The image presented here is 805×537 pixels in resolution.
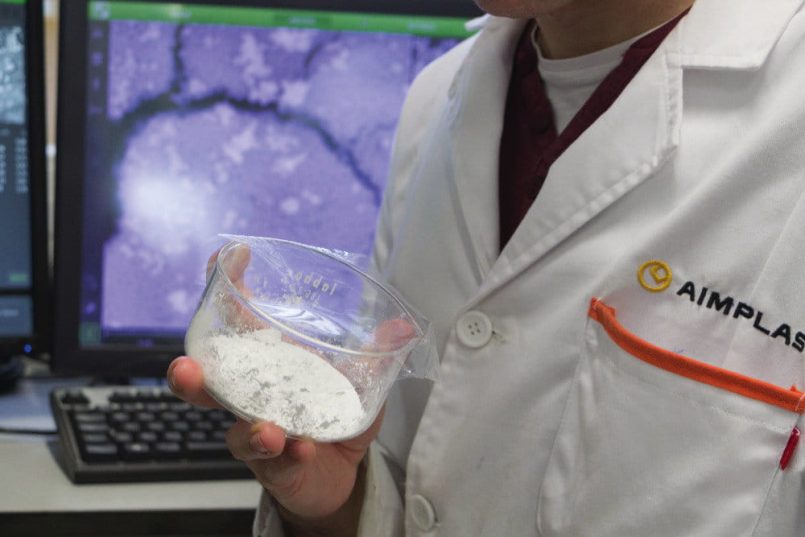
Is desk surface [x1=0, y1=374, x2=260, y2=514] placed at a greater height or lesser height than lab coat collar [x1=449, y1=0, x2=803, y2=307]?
lesser

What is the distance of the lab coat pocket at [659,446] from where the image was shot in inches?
36.8

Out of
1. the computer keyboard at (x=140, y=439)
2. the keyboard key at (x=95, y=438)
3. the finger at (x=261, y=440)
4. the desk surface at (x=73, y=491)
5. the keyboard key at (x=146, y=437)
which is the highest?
the finger at (x=261, y=440)

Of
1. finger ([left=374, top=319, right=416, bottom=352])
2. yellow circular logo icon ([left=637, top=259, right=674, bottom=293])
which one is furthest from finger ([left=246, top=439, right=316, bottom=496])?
yellow circular logo icon ([left=637, top=259, right=674, bottom=293])

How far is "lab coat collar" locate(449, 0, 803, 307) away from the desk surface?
1.60 feet

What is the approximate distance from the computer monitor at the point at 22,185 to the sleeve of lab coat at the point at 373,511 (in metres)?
0.64

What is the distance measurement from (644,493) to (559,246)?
0.83 ft

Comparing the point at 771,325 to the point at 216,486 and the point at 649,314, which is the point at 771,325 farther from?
the point at 216,486

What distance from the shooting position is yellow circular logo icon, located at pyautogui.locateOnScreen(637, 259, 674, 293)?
0.99 metres

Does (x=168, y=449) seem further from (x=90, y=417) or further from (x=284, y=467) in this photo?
(x=284, y=467)

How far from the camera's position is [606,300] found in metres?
1.02

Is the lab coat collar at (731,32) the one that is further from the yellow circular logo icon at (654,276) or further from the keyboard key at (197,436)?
the keyboard key at (197,436)

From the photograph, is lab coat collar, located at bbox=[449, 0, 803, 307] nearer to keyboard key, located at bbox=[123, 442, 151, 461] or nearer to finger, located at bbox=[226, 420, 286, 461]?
finger, located at bbox=[226, 420, 286, 461]

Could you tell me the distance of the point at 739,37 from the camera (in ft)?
3.31

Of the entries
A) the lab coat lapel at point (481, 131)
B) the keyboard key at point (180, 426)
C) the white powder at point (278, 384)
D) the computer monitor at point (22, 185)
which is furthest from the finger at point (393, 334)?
the computer monitor at point (22, 185)
